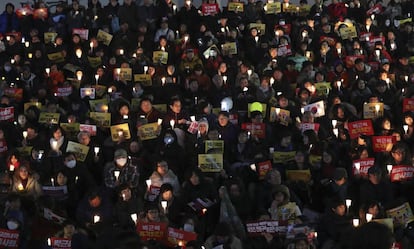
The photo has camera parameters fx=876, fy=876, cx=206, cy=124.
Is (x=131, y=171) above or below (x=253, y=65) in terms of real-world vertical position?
below

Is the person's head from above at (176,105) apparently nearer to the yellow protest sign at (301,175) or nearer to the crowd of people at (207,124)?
the crowd of people at (207,124)

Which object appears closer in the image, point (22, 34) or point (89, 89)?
point (89, 89)

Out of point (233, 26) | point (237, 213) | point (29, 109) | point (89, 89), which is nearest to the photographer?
point (237, 213)

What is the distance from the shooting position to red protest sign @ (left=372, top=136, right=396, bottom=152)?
10531 mm

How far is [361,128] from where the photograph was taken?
37.0 ft

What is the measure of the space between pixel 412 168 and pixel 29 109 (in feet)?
18.4

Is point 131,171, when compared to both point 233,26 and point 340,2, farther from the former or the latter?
point 340,2

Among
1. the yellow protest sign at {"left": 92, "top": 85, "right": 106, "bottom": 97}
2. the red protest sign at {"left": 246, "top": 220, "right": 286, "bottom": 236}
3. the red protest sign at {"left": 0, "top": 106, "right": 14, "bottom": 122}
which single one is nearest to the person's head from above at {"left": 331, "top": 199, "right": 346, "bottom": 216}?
the red protest sign at {"left": 246, "top": 220, "right": 286, "bottom": 236}

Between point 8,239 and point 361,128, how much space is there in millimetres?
4953

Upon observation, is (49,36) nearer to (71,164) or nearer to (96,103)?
(96,103)

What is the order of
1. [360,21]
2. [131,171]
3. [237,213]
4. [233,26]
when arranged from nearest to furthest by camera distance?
[237,213]
[131,171]
[233,26]
[360,21]

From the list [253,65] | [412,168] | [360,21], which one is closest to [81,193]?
[412,168]

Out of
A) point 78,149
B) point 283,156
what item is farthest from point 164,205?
point 78,149

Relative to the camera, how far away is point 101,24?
17016 mm
